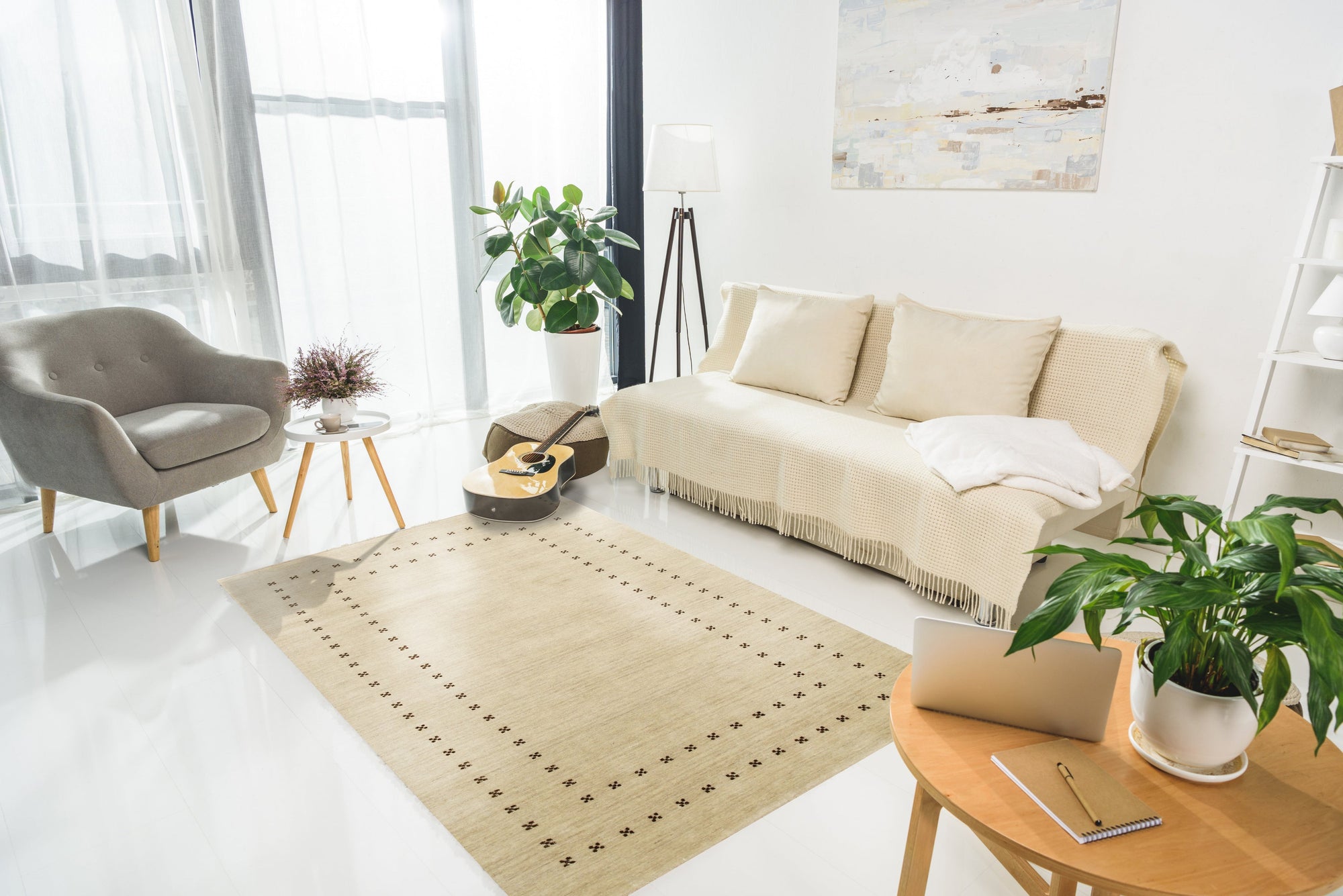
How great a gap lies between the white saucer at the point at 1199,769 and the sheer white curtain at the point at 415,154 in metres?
3.76

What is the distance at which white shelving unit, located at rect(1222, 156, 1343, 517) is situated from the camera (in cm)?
242

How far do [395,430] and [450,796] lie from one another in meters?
2.82

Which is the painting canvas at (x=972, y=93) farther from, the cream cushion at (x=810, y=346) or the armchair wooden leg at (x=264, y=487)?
the armchair wooden leg at (x=264, y=487)

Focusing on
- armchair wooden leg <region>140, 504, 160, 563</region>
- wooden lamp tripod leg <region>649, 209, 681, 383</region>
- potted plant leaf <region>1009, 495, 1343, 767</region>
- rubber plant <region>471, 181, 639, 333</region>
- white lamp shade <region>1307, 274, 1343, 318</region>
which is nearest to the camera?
potted plant leaf <region>1009, 495, 1343, 767</region>

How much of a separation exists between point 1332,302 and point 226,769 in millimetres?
3035

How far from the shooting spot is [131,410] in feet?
10.3

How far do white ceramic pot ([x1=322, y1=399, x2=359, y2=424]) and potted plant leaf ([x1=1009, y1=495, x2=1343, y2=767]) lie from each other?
2419mm

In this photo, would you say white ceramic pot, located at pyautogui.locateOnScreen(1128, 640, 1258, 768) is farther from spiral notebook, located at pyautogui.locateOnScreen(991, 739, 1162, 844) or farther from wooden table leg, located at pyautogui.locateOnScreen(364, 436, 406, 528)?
wooden table leg, located at pyautogui.locateOnScreen(364, 436, 406, 528)

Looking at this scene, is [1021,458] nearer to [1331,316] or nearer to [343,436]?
[1331,316]

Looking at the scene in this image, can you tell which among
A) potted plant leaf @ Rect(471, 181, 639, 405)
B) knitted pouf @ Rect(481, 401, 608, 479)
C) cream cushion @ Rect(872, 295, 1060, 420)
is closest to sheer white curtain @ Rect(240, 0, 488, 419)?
potted plant leaf @ Rect(471, 181, 639, 405)

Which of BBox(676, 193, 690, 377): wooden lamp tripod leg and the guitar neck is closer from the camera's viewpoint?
the guitar neck

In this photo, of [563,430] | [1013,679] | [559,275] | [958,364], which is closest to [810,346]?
[958,364]

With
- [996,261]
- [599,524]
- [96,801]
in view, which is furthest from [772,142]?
[96,801]

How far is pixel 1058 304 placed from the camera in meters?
3.20
